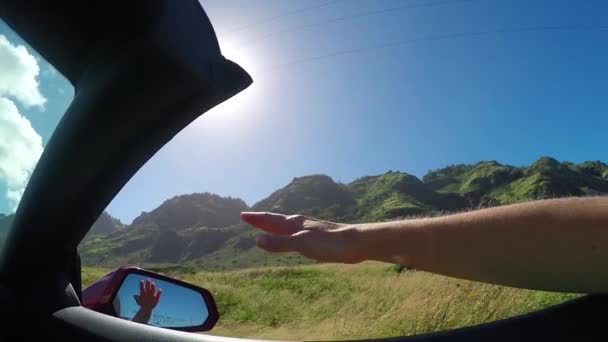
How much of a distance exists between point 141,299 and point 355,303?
91.4 feet

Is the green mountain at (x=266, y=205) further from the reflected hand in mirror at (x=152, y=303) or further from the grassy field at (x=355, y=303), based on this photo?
the reflected hand in mirror at (x=152, y=303)

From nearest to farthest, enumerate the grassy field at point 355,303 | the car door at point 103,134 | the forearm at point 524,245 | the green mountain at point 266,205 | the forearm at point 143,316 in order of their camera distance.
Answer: the forearm at point 524,245
the car door at point 103,134
the forearm at point 143,316
the grassy field at point 355,303
the green mountain at point 266,205

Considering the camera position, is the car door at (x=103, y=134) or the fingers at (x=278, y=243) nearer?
the car door at (x=103, y=134)

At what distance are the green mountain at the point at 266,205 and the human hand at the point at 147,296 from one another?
9170 centimetres

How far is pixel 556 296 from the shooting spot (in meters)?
5.17

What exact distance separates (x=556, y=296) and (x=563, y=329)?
5556 mm

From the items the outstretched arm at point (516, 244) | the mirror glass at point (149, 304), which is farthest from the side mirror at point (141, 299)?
the outstretched arm at point (516, 244)

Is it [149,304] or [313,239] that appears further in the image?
[149,304]

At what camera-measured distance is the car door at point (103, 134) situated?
76cm

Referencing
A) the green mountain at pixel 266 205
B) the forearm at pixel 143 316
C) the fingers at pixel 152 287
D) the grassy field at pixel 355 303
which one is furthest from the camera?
the green mountain at pixel 266 205

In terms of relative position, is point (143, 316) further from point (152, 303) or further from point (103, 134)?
point (103, 134)

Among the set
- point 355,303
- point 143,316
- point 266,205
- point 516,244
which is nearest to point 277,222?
point 516,244

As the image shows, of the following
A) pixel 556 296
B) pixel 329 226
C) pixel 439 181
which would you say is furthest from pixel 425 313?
pixel 439 181

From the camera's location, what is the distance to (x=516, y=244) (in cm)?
59
